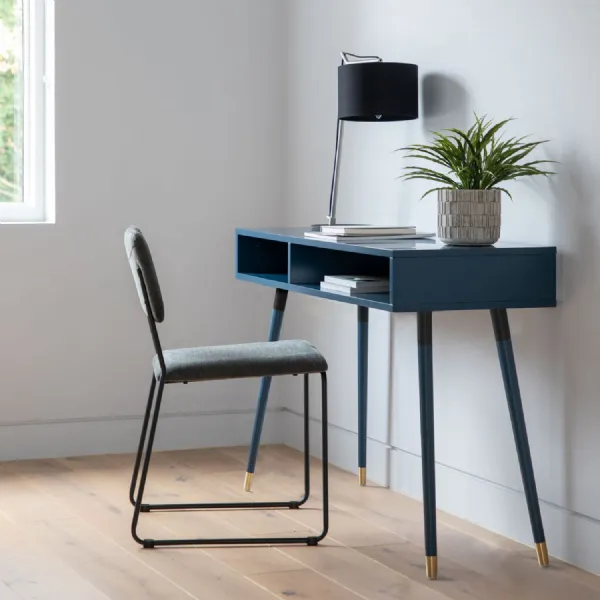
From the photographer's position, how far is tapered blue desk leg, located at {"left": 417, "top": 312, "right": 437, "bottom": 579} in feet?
9.54

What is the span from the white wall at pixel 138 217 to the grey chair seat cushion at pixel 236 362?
1.19 meters

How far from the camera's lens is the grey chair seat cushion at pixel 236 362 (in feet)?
10.0

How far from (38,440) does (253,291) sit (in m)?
1.00

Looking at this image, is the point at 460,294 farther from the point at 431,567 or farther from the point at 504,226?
the point at 431,567

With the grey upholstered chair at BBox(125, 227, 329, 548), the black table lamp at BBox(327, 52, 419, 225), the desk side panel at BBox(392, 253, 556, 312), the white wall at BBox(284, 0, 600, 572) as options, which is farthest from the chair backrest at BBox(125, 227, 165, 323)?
the white wall at BBox(284, 0, 600, 572)

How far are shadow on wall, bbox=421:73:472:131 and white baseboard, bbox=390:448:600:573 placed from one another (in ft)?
3.45

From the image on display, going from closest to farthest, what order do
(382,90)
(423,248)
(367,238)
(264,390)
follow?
1. (423,248)
2. (367,238)
3. (382,90)
4. (264,390)

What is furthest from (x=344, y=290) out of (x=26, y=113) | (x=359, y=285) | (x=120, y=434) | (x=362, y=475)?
(x=26, y=113)

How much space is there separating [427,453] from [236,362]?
57 cm

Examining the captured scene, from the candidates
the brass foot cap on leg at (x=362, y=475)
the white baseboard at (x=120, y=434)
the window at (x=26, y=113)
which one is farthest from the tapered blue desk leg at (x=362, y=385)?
the window at (x=26, y=113)

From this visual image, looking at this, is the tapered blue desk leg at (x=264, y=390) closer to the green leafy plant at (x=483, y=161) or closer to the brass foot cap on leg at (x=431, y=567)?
the green leafy plant at (x=483, y=161)

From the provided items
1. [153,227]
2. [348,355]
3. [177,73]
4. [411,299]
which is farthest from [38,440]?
[411,299]

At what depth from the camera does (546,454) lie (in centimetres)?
313

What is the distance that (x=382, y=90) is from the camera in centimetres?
341
